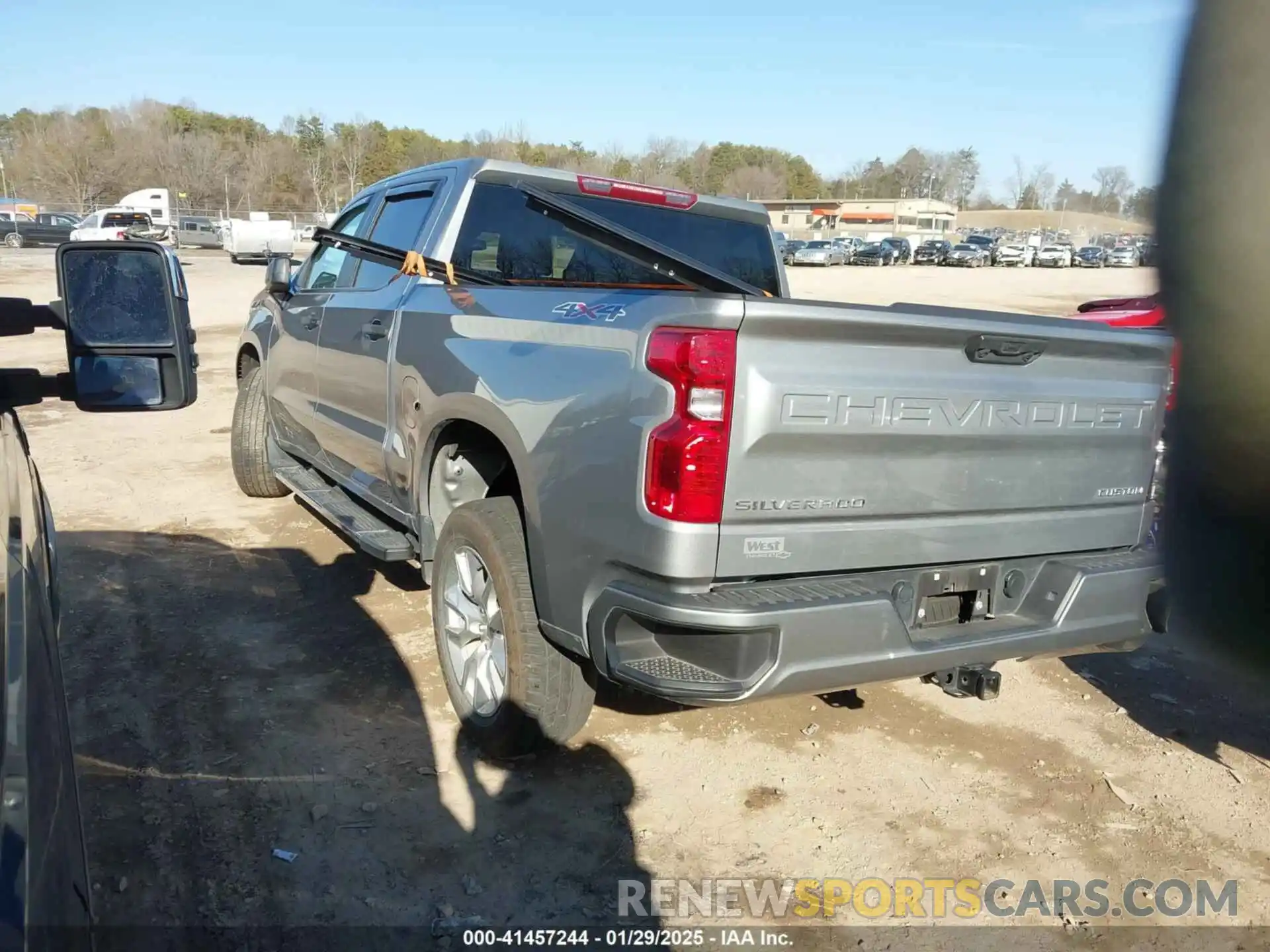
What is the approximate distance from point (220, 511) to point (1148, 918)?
5959 mm

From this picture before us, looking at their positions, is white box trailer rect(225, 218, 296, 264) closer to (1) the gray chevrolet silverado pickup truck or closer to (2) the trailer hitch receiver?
(1) the gray chevrolet silverado pickup truck

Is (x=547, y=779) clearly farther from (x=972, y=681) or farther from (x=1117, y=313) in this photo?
(x=1117, y=313)

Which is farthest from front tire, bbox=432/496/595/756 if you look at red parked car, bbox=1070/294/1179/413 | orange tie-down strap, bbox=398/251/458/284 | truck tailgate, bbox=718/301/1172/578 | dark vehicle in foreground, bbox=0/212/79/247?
dark vehicle in foreground, bbox=0/212/79/247

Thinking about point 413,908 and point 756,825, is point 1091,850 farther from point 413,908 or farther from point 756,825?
point 413,908

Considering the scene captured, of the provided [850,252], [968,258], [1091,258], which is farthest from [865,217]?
[850,252]

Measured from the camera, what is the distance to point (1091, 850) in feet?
10.5

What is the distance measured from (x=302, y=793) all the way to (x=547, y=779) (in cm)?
85

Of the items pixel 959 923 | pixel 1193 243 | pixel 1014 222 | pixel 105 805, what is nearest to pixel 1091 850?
pixel 959 923

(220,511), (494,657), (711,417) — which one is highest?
(711,417)

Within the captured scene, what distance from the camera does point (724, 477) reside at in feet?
8.55

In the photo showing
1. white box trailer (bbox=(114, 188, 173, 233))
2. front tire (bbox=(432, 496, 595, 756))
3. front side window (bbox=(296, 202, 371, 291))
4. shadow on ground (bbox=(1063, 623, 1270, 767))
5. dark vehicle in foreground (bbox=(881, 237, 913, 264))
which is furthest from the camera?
dark vehicle in foreground (bbox=(881, 237, 913, 264))

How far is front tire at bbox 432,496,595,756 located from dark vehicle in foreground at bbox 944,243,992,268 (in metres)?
58.9

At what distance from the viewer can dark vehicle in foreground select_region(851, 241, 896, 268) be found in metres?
55.2

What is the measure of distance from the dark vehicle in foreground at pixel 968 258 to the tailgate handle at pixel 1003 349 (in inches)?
2316
